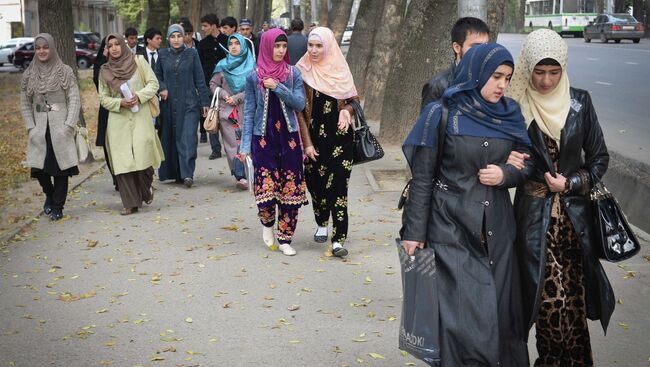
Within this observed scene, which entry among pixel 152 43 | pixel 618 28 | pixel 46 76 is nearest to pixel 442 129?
pixel 46 76

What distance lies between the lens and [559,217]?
192 inches

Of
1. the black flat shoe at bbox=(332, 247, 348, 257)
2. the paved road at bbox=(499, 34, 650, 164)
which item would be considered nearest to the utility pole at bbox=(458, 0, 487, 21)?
the black flat shoe at bbox=(332, 247, 348, 257)

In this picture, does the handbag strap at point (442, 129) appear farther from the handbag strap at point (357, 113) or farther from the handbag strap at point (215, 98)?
the handbag strap at point (215, 98)

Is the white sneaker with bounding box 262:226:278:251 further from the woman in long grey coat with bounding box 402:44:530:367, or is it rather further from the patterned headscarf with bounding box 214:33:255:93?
the woman in long grey coat with bounding box 402:44:530:367

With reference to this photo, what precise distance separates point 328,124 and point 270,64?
671 millimetres

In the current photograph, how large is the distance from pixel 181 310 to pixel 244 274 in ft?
3.60

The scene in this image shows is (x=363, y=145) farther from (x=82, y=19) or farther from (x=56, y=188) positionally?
Answer: (x=82, y=19)

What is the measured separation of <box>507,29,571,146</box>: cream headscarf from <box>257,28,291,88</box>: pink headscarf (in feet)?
11.3

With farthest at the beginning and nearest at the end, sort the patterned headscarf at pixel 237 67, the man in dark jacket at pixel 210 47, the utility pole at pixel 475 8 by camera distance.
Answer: the man in dark jacket at pixel 210 47 → the patterned headscarf at pixel 237 67 → the utility pole at pixel 475 8

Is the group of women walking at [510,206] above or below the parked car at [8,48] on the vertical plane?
above

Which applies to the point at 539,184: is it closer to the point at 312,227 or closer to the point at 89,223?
the point at 312,227

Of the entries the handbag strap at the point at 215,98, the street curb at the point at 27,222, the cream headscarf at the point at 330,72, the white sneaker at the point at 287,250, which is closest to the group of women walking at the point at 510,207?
the cream headscarf at the point at 330,72

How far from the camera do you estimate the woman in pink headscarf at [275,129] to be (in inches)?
318

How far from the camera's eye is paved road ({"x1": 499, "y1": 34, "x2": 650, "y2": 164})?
14.1 m
